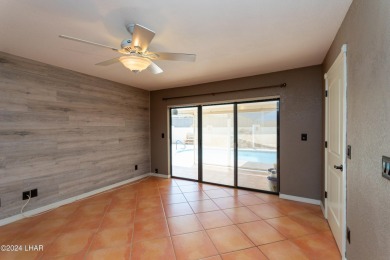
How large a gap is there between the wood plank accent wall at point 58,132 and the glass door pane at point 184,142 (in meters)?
1.08

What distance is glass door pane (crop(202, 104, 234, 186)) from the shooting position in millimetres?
4293

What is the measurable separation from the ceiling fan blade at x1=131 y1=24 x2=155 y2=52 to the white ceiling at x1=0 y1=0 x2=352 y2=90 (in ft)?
0.90

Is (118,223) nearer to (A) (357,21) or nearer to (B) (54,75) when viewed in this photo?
(B) (54,75)

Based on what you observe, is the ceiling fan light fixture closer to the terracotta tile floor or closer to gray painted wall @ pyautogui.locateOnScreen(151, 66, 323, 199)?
the terracotta tile floor

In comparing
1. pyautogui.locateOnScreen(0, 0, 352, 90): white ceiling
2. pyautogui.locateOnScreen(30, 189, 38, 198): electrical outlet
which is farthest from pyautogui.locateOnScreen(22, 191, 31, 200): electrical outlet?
pyautogui.locateOnScreen(0, 0, 352, 90): white ceiling

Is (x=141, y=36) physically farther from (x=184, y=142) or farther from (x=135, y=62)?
(x=184, y=142)

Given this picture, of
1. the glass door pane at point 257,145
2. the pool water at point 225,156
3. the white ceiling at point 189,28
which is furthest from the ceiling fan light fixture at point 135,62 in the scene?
the pool water at point 225,156

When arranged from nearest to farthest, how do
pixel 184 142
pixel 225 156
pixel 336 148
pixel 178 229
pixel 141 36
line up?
pixel 141 36, pixel 336 148, pixel 178 229, pixel 225 156, pixel 184 142

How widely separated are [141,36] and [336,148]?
248cm

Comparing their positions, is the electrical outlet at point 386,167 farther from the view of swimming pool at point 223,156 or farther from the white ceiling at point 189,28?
the view of swimming pool at point 223,156

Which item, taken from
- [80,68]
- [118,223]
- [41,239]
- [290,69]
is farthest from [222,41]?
[41,239]

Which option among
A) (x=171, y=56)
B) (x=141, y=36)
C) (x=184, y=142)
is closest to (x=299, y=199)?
(x=184, y=142)

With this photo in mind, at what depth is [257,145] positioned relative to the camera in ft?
12.9

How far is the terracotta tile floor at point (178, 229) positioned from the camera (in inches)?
80.4
